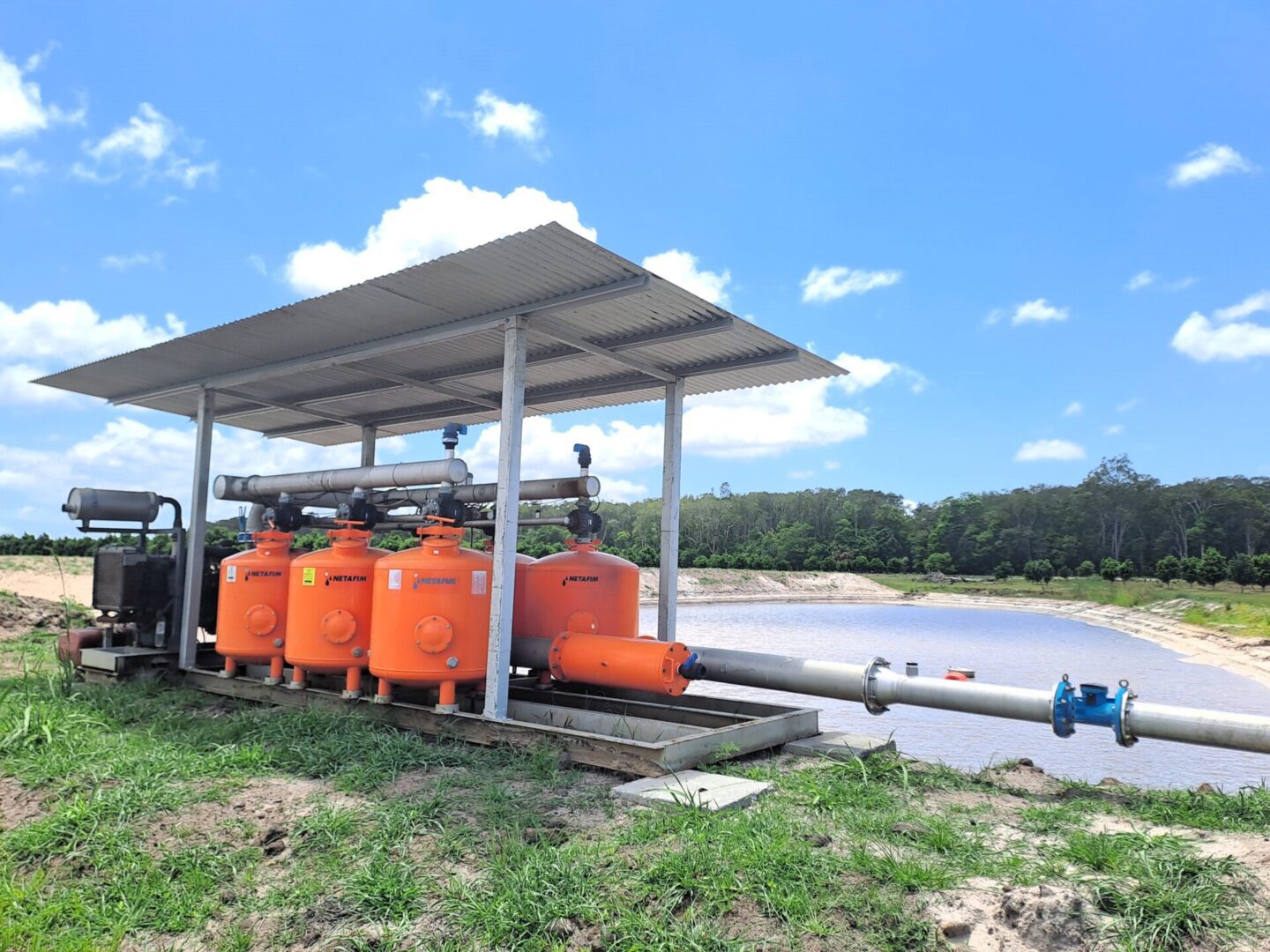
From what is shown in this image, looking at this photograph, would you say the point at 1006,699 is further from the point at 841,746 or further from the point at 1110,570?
the point at 1110,570

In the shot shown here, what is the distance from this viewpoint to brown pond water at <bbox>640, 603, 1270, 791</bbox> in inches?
296

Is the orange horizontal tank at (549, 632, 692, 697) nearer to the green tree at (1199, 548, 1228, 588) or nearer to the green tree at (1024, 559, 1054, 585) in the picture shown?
the green tree at (1199, 548, 1228, 588)

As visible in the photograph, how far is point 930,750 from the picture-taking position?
300 inches

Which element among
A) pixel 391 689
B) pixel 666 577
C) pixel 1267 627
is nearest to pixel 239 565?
pixel 391 689

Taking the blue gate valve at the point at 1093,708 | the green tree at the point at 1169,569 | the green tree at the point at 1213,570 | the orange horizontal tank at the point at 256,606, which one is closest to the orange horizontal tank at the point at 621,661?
the blue gate valve at the point at 1093,708

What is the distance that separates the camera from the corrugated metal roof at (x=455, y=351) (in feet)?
21.1

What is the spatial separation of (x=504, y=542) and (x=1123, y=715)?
428cm

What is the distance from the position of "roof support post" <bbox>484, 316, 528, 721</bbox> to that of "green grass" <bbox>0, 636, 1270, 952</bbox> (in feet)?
1.94

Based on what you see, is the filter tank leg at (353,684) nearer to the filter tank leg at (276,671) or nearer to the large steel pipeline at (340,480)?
the filter tank leg at (276,671)

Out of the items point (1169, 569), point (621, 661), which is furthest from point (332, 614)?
point (1169, 569)

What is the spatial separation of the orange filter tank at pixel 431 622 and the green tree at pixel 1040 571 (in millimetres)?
51953

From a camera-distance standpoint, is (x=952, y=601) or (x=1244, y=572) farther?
(x=952, y=601)

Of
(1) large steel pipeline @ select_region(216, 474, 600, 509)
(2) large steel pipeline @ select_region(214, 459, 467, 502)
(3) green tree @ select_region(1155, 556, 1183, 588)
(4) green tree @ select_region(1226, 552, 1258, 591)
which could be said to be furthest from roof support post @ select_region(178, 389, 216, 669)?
(3) green tree @ select_region(1155, 556, 1183, 588)

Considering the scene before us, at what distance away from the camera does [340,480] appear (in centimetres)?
864
